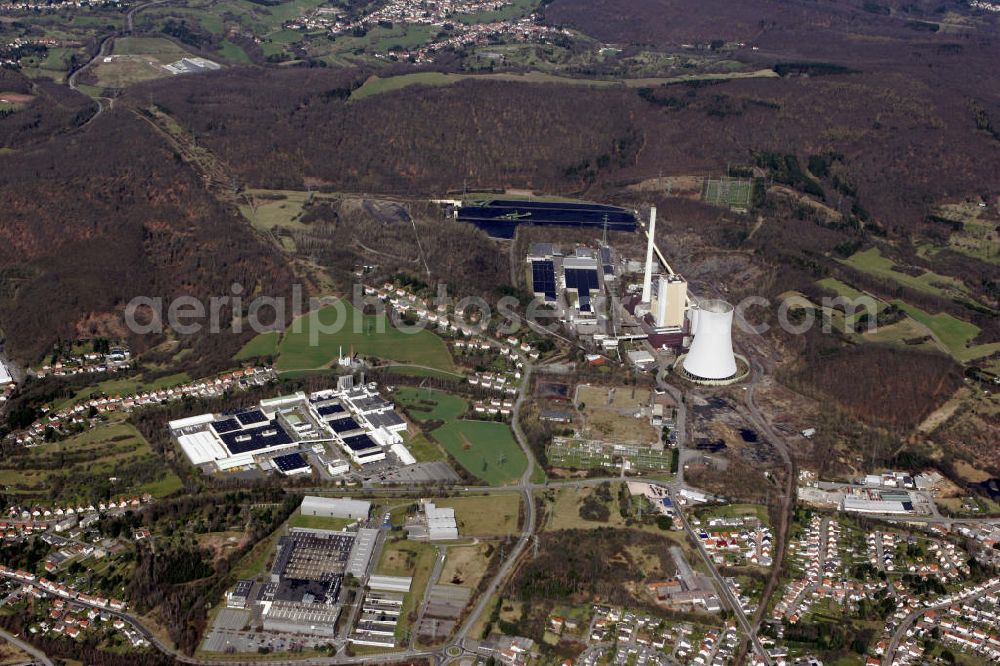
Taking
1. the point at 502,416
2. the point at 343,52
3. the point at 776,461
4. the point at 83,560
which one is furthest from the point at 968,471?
the point at 343,52

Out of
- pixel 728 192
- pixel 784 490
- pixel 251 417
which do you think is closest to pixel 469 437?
pixel 251 417

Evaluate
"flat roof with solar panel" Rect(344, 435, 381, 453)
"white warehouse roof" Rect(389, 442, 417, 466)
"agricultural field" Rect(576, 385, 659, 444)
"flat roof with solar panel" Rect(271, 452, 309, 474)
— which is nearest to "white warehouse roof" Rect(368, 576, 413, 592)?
"flat roof with solar panel" Rect(271, 452, 309, 474)

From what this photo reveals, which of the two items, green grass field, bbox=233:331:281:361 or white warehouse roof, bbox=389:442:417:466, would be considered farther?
green grass field, bbox=233:331:281:361

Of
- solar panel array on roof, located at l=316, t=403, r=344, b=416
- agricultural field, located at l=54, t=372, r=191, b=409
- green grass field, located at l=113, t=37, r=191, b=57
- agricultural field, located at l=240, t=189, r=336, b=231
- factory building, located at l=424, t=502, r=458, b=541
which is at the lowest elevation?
green grass field, located at l=113, t=37, r=191, b=57

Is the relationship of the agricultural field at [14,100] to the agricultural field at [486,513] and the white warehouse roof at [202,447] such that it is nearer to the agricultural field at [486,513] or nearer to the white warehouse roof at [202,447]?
the white warehouse roof at [202,447]

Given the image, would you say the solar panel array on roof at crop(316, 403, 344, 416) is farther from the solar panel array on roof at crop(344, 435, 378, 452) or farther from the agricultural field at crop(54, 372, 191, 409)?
the agricultural field at crop(54, 372, 191, 409)
